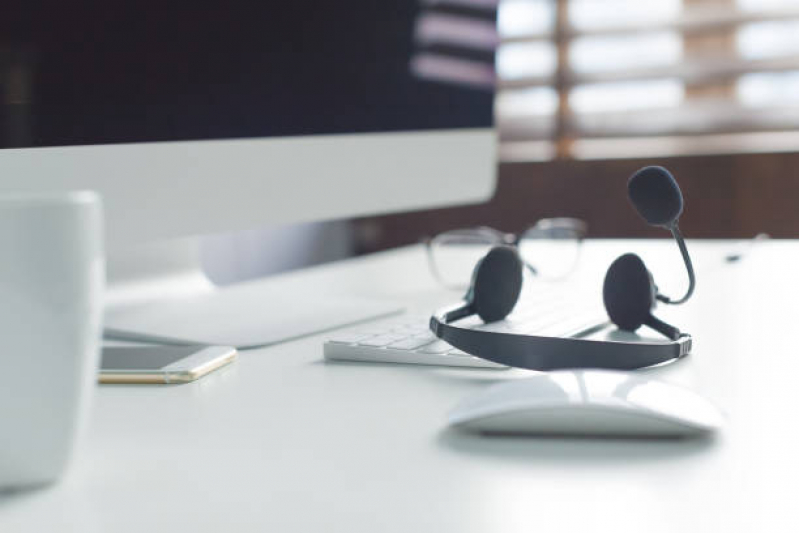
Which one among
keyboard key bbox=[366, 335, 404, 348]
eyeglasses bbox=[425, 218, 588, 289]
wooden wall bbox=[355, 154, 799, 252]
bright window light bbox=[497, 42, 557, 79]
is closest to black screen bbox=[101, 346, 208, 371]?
keyboard key bbox=[366, 335, 404, 348]

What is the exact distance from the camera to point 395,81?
2.82 ft

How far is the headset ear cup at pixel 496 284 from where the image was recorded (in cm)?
53

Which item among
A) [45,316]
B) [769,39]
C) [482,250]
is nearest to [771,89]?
[769,39]

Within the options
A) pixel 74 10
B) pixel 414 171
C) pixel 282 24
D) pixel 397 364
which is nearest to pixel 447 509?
pixel 397 364

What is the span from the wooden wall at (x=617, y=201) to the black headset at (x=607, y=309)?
1513mm

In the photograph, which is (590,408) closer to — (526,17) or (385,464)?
(385,464)

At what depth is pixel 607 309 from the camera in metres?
0.54

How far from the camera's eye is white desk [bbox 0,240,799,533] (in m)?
0.27

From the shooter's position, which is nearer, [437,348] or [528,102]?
[437,348]

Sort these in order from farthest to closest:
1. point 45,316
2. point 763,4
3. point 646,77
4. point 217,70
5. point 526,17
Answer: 1. point 526,17
2. point 646,77
3. point 763,4
4. point 217,70
5. point 45,316

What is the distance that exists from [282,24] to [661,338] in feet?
1.28

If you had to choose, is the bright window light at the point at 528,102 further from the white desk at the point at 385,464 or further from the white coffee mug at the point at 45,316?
the white coffee mug at the point at 45,316

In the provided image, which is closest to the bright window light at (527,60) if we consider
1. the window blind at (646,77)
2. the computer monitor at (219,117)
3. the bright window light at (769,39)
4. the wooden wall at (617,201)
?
the window blind at (646,77)

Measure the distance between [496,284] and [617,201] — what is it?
5.36 ft
